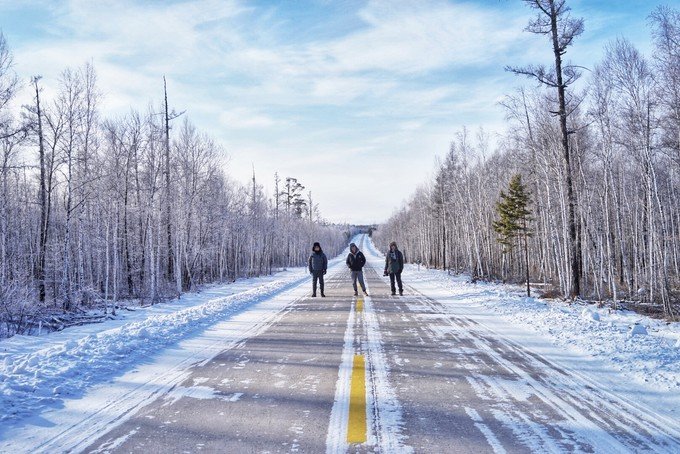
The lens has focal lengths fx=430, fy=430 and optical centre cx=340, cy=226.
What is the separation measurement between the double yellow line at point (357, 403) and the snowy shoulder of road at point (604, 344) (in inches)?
115

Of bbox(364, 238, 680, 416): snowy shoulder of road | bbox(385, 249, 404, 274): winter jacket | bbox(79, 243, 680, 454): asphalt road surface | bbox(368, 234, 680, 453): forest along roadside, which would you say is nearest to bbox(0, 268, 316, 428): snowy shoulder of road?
bbox(79, 243, 680, 454): asphalt road surface

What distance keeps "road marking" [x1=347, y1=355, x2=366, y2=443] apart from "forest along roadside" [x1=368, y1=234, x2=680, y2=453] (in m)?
0.39

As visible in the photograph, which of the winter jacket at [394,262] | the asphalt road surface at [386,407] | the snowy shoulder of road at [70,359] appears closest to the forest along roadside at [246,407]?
the asphalt road surface at [386,407]

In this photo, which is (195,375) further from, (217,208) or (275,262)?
(275,262)

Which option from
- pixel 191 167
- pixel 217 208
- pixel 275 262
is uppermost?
pixel 191 167

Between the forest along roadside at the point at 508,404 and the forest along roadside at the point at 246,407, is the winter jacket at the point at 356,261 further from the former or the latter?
the forest along roadside at the point at 246,407

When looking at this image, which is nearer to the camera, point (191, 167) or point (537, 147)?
point (537, 147)

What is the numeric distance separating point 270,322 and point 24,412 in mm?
5833

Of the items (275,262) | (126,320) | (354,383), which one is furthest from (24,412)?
(275,262)

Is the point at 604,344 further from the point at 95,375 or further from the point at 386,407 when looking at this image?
the point at 95,375

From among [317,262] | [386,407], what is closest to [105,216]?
[317,262]

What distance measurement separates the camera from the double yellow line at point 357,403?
3622 mm

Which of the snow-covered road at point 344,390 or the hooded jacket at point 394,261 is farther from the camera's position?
the hooded jacket at point 394,261

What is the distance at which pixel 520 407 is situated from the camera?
14.2 feet
